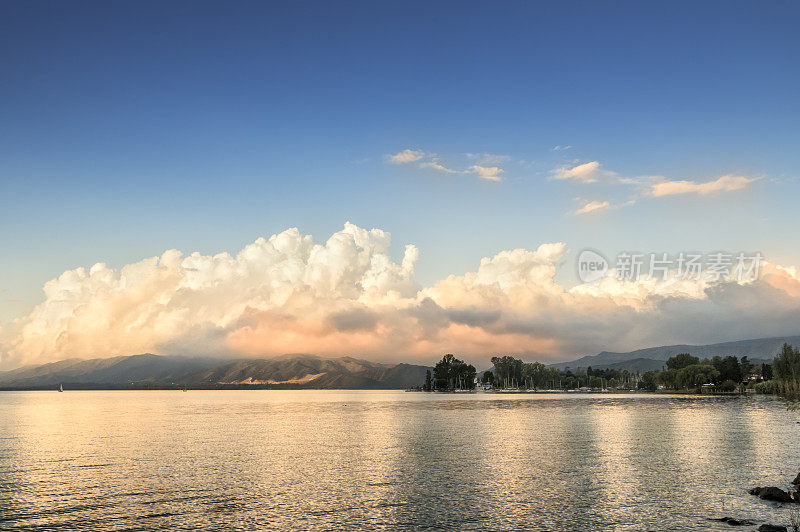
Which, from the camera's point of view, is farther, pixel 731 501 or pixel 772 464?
pixel 772 464

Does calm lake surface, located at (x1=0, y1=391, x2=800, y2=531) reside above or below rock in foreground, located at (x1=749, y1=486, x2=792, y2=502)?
below

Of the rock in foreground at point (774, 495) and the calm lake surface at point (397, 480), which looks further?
the rock in foreground at point (774, 495)

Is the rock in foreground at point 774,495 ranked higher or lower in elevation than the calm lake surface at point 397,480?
higher

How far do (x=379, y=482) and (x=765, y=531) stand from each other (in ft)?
125

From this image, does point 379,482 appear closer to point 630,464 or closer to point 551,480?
point 551,480

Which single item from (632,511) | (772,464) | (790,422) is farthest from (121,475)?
(790,422)

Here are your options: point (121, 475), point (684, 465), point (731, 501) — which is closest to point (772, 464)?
point (684, 465)

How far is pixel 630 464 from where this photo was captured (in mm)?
80250

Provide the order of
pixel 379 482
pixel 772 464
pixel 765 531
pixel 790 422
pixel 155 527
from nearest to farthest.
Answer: pixel 765 531 → pixel 155 527 → pixel 379 482 → pixel 772 464 → pixel 790 422

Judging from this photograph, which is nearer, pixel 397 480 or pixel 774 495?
pixel 774 495

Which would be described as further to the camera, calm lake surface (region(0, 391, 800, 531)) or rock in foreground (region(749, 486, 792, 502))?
rock in foreground (region(749, 486, 792, 502))

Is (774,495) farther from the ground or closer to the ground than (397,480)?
farther from the ground

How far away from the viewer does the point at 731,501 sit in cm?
5478

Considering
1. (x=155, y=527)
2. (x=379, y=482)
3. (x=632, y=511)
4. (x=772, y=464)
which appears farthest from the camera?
(x=772, y=464)
